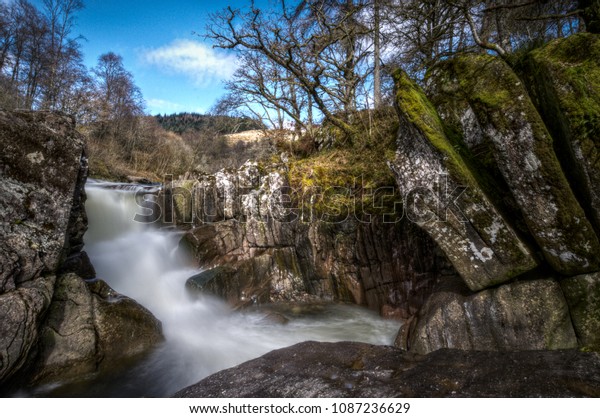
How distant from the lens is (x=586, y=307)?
3268mm

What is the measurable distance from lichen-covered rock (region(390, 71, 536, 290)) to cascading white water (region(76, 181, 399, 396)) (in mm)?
2310

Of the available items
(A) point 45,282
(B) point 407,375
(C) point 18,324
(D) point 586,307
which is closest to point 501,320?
(D) point 586,307

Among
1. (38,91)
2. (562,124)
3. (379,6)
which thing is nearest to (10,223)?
(562,124)

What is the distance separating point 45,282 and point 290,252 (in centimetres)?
489

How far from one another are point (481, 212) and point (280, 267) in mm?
5065

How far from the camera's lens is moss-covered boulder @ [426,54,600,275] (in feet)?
10.3

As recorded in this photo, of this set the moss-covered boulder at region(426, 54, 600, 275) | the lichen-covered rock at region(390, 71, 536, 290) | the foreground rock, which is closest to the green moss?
the lichen-covered rock at region(390, 71, 536, 290)

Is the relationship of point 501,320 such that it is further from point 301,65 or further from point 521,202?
point 301,65

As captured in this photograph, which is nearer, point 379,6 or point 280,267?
point 280,267

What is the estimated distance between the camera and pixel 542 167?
3.17 metres

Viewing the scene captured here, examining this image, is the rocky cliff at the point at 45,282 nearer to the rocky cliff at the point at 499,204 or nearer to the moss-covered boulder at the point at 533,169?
the rocky cliff at the point at 499,204

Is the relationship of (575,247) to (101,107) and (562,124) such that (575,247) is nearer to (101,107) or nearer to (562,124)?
(562,124)

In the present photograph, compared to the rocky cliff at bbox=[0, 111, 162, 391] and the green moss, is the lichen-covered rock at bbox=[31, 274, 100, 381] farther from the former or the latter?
the green moss

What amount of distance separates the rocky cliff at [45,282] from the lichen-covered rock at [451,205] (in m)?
5.25
